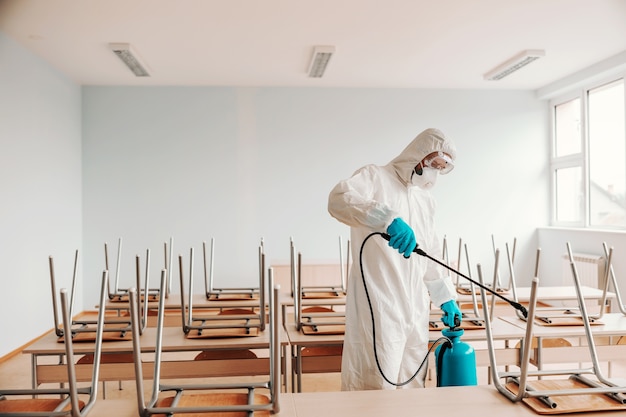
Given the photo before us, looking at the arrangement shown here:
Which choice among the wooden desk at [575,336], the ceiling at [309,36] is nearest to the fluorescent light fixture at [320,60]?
the ceiling at [309,36]

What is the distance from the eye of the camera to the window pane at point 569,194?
6281mm

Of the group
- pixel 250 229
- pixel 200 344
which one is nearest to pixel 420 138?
pixel 200 344

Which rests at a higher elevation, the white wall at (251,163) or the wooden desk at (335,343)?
the white wall at (251,163)

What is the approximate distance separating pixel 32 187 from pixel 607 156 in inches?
222

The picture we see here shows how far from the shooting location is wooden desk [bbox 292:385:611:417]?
1.33 m

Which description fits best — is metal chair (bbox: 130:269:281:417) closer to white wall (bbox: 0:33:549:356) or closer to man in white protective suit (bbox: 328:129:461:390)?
man in white protective suit (bbox: 328:129:461:390)

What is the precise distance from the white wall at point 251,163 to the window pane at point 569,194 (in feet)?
2.44

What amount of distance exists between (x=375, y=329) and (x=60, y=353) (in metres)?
1.20

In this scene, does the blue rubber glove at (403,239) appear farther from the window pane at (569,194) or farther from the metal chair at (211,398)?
the window pane at (569,194)

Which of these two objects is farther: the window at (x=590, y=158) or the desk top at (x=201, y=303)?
the window at (x=590, y=158)

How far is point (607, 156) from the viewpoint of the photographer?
5.79 metres

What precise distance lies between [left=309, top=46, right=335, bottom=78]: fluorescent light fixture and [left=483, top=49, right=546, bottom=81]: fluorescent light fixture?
177 cm

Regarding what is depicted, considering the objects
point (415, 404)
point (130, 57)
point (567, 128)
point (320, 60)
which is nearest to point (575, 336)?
point (415, 404)

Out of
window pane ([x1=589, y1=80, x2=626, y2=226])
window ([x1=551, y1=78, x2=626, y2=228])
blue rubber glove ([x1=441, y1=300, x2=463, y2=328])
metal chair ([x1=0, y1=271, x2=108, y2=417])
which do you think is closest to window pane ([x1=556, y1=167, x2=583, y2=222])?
window ([x1=551, y1=78, x2=626, y2=228])
